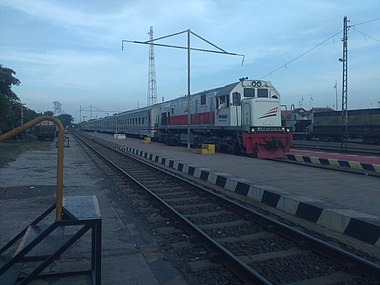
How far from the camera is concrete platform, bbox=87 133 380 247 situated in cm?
577

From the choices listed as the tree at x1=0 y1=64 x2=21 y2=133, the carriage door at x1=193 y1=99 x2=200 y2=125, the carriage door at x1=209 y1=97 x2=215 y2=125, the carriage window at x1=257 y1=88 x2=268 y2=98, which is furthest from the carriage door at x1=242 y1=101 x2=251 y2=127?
the tree at x1=0 y1=64 x2=21 y2=133

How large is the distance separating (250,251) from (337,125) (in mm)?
31660

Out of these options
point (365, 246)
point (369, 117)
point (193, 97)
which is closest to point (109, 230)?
point (365, 246)

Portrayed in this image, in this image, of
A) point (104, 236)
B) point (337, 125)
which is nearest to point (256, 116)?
point (104, 236)

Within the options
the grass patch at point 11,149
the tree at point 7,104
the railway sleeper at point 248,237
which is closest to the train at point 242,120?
the grass patch at point 11,149

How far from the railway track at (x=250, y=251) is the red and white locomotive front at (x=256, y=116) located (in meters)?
10.2

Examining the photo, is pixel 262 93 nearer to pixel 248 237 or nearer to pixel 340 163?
pixel 340 163

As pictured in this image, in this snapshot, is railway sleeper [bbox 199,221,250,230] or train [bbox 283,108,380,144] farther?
train [bbox 283,108,380,144]

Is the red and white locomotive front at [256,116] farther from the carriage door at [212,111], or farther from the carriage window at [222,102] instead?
the carriage door at [212,111]

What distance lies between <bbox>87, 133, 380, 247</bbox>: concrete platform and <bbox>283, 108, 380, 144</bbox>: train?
1275 centimetres

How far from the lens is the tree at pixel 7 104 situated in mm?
28728

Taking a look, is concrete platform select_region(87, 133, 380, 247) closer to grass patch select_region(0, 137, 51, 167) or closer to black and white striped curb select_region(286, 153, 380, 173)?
black and white striped curb select_region(286, 153, 380, 173)

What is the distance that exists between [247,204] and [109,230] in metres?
3.24

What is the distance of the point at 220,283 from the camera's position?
13.1 feet
